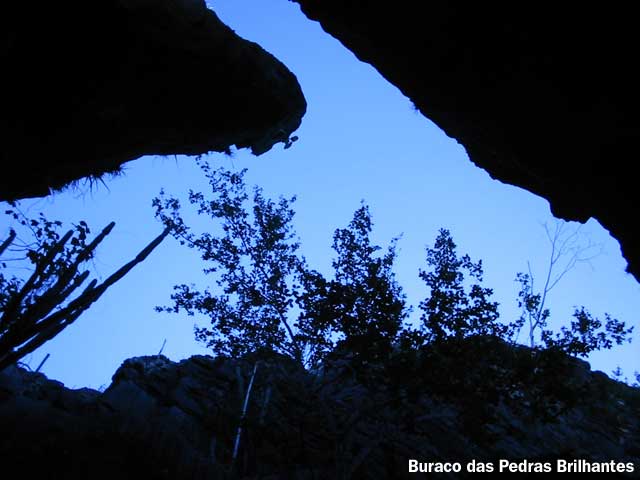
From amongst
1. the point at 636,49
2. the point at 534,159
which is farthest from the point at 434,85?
the point at 636,49

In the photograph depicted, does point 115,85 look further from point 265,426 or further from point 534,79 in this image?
point 265,426

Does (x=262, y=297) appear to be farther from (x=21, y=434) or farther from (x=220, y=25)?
(x=220, y=25)

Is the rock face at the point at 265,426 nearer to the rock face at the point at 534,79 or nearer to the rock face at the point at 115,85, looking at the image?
the rock face at the point at 534,79

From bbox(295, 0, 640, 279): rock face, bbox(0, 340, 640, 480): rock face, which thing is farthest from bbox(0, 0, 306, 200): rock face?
bbox(0, 340, 640, 480): rock face

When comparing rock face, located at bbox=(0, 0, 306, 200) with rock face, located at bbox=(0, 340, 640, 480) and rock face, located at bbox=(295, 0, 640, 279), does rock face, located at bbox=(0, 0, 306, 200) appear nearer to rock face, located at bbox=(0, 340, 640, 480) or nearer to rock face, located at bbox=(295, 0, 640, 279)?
rock face, located at bbox=(295, 0, 640, 279)

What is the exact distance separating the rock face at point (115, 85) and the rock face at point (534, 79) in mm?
3081

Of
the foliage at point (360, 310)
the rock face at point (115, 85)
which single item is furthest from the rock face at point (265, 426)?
the rock face at point (115, 85)

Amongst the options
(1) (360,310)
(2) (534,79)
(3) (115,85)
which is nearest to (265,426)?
(1) (360,310)

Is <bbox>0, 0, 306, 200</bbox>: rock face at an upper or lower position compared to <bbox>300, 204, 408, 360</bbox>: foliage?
upper

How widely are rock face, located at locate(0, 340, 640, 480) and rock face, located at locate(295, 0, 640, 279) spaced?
14.7ft

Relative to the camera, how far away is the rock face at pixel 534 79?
4.67 metres

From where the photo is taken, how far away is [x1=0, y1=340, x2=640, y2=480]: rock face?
26.4 ft

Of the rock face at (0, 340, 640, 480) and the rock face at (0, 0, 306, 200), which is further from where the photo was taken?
the rock face at (0, 340, 640, 480)

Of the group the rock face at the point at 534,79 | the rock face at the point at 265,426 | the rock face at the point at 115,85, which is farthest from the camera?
the rock face at the point at 265,426
